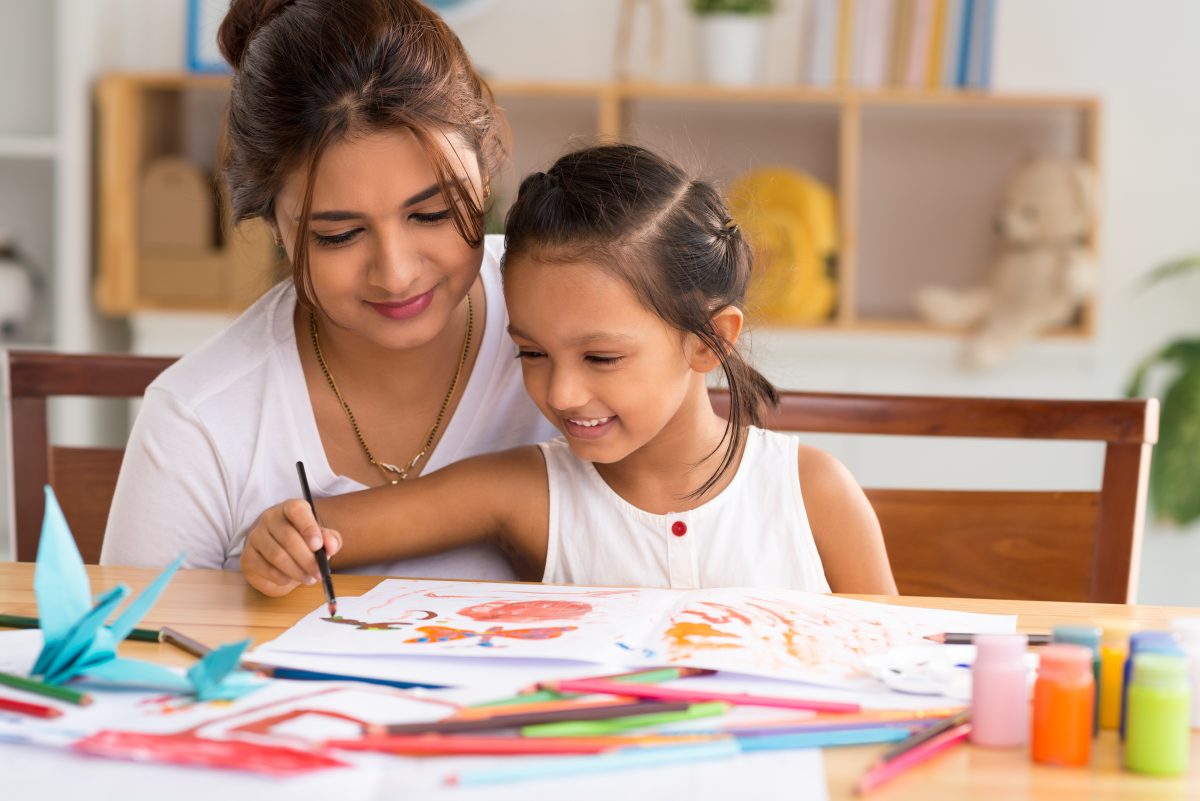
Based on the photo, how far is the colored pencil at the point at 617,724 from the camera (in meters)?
0.70

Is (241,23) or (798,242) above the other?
(241,23)

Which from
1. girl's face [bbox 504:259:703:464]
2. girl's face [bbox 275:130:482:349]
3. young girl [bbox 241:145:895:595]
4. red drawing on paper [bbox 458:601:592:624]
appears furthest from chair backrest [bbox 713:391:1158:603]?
red drawing on paper [bbox 458:601:592:624]

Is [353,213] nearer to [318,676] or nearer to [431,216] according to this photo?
[431,216]

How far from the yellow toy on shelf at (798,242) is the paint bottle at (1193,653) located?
2.03 meters

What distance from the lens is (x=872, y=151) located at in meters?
3.19

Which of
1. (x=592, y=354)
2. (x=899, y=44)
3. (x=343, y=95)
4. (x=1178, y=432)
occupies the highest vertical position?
(x=899, y=44)

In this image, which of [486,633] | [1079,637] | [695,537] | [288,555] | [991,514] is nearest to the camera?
[1079,637]

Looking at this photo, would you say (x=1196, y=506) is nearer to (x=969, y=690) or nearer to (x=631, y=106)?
(x=631, y=106)

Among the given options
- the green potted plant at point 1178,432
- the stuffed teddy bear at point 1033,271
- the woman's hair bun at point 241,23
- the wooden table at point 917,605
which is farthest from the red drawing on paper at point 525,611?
the green potted plant at point 1178,432

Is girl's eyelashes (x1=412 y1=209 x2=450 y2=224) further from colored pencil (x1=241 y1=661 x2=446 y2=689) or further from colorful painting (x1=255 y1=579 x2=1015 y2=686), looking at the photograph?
colored pencil (x1=241 y1=661 x2=446 y2=689)

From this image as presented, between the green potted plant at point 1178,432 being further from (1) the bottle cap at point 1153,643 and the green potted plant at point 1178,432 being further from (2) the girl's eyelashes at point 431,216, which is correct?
(1) the bottle cap at point 1153,643

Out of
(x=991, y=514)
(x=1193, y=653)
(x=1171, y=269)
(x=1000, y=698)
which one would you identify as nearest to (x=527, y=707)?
(x=1000, y=698)

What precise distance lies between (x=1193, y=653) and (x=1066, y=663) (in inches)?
3.6

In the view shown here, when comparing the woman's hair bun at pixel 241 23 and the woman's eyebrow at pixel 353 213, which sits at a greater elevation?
the woman's hair bun at pixel 241 23
